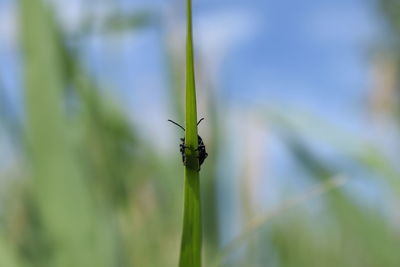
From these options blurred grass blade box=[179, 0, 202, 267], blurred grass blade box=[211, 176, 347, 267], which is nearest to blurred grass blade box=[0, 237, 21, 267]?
blurred grass blade box=[211, 176, 347, 267]

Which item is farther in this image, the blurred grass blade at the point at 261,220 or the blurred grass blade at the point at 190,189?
the blurred grass blade at the point at 261,220

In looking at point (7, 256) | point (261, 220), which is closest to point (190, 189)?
point (261, 220)

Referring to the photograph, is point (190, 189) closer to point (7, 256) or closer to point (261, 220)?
point (261, 220)

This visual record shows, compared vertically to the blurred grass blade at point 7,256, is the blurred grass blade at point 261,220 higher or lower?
higher

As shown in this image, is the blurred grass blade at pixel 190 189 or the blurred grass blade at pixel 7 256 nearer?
the blurred grass blade at pixel 190 189

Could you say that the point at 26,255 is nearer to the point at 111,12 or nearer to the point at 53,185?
the point at 53,185

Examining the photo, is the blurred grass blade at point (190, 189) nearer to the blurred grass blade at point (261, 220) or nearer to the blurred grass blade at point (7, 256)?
the blurred grass blade at point (261, 220)

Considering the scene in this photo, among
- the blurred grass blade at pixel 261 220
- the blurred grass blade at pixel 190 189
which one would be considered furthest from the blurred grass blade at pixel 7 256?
the blurred grass blade at pixel 190 189

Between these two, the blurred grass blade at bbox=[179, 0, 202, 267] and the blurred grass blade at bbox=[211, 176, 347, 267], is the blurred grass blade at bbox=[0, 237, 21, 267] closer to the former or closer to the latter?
the blurred grass blade at bbox=[211, 176, 347, 267]

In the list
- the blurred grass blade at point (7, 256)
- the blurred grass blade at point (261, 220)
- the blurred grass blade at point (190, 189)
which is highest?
the blurred grass blade at point (190, 189)
